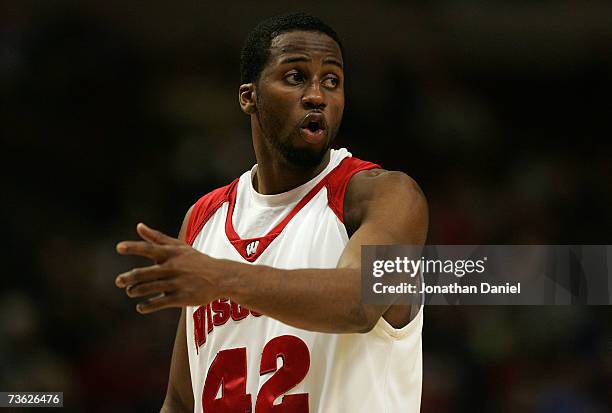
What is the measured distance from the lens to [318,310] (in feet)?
6.64

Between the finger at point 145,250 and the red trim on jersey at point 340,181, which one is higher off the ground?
the red trim on jersey at point 340,181

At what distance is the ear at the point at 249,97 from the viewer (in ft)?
8.82

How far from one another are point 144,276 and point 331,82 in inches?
37.1

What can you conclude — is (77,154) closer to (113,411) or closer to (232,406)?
(113,411)

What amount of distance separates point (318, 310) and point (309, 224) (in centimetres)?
47

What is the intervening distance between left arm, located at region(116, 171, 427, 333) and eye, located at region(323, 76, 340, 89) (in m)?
0.34

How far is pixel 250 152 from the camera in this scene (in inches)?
170

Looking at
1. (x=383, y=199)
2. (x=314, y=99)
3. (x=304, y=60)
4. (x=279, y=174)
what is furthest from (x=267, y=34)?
(x=383, y=199)

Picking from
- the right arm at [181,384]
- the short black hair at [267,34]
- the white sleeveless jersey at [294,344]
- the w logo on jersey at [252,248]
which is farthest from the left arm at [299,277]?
the right arm at [181,384]

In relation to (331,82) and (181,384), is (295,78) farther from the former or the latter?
(181,384)

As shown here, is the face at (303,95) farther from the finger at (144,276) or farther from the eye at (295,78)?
the finger at (144,276)

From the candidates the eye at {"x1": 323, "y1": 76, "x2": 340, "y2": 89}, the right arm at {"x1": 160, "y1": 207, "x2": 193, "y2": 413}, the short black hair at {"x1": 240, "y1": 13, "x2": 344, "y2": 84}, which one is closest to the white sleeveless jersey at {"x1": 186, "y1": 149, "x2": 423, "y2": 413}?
the right arm at {"x1": 160, "y1": 207, "x2": 193, "y2": 413}

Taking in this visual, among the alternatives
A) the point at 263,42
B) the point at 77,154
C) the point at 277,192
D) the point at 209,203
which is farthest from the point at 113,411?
the point at 263,42

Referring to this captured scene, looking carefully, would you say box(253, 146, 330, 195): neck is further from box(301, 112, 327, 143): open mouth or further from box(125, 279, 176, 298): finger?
box(125, 279, 176, 298): finger
